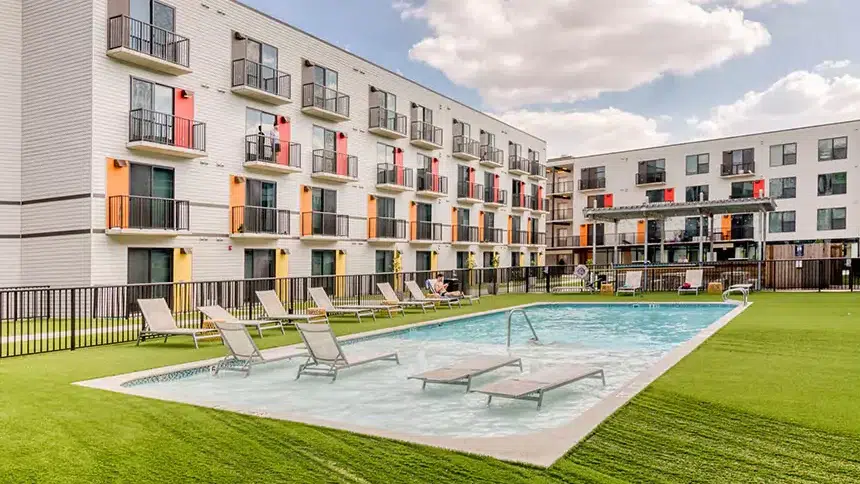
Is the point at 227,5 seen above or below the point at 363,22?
below

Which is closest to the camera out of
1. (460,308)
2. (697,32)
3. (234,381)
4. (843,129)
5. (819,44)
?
(234,381)

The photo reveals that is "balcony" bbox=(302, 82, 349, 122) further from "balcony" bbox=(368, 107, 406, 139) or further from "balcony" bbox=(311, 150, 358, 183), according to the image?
"balcony" bbox=(368, 107, 406, 139)

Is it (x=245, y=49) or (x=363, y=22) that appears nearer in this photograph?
(x=245, y=49)

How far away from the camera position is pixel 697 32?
27438 millimetres

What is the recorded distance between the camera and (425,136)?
3688 centimetres

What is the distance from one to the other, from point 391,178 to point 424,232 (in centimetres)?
428

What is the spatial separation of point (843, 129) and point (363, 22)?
34250 mm

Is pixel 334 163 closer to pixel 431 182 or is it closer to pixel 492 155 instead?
pixel 431 182

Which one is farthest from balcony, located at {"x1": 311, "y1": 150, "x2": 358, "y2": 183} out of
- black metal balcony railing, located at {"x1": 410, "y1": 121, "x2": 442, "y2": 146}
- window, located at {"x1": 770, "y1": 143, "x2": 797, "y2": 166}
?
window, located at {"x1": 770, "y1": 143, "x2": 797, "y2": 166}

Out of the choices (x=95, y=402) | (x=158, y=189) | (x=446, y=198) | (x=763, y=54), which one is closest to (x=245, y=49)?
(x=158, y=189)

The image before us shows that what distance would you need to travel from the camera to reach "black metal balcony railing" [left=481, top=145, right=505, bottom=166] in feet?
141

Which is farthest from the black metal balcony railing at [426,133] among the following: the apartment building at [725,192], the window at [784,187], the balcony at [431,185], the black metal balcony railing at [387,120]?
the window at [784,187]

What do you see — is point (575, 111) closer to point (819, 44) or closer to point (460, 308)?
point (819, 44)

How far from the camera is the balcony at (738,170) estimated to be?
48906 mm
